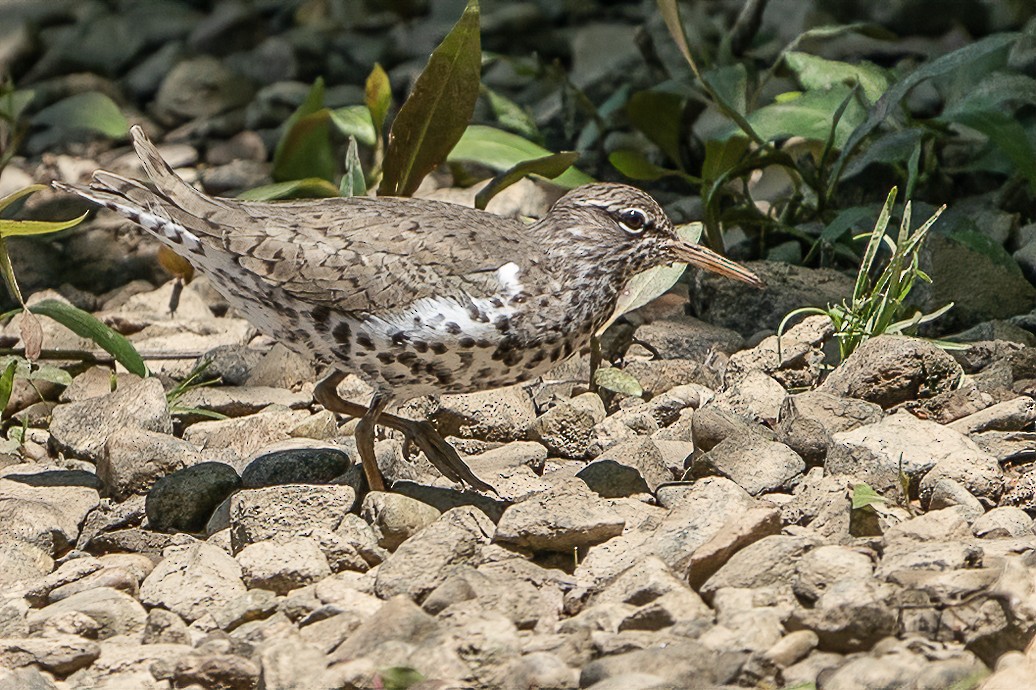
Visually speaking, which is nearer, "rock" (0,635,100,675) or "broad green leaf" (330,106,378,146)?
"rock" (0,635,100,675)

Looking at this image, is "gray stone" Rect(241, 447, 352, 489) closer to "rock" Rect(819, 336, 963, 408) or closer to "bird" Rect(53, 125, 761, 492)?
"bird" Rect(53, 125, 761, 492)

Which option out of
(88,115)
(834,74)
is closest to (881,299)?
(834,74)

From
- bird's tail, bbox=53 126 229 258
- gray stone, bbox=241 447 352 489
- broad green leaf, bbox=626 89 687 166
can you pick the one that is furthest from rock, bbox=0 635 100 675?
broad green leaf, bbox=626 89 687 166

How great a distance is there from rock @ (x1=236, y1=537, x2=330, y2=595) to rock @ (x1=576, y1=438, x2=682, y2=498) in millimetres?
1046

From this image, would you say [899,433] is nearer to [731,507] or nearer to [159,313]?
[731,507]

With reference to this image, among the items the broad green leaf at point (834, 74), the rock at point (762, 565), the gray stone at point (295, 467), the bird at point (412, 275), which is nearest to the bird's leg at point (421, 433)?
the bird at point (412, 275)

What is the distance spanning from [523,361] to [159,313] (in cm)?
272

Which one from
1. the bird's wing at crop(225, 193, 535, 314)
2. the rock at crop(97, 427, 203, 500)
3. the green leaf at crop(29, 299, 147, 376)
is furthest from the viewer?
the green leaf at crop(29, 299, 147, 376)

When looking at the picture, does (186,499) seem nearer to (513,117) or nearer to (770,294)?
(770,294)

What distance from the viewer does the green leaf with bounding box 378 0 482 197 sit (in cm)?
669

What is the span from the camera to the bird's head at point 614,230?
5.70 metres

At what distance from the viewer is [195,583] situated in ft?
15.0

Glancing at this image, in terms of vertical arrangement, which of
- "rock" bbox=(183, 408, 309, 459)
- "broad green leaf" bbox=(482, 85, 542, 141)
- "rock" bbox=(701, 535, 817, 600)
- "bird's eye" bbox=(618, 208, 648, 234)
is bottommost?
"rock" bbox=(183, 408, 309, 459)

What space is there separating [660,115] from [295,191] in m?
1.95
